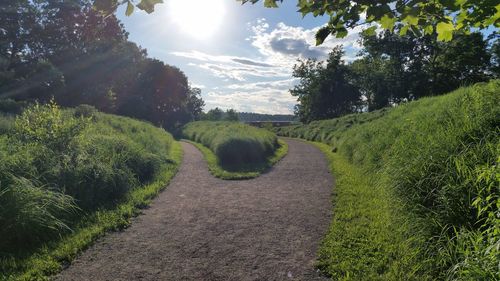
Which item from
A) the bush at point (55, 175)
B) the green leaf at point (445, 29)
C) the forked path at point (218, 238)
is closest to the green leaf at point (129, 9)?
the green leaf at point (445, 29)

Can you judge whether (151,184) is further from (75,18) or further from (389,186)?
(75,18)

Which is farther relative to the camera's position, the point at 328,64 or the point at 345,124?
the point at 328,64

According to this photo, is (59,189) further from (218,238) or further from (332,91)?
(332,91)

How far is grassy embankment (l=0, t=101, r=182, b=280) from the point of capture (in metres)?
4.97

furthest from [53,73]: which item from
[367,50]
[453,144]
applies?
[367,50]

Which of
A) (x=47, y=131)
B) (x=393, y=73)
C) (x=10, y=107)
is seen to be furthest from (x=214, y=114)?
(x=47, y=131)

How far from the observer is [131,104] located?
157ft

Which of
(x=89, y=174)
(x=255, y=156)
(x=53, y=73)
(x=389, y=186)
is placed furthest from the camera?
(x=53, y=73)

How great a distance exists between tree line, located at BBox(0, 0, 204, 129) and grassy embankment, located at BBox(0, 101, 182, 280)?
17080 millimetres

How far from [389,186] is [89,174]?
635 centimetres

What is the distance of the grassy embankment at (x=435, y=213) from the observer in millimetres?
3457

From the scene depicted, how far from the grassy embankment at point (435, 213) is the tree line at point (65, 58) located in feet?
82.1

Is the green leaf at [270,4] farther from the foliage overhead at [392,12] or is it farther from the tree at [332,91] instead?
the tree at [332,91]

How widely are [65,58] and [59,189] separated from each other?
32839mm
